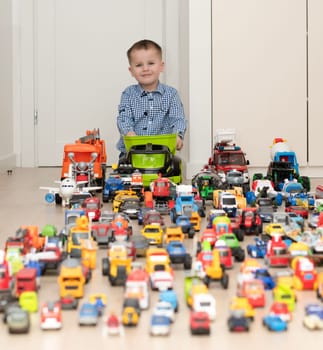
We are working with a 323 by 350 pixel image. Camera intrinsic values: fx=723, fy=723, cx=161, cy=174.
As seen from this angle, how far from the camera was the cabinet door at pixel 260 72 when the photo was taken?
3342 mm

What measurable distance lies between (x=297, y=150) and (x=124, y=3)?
1.32 m

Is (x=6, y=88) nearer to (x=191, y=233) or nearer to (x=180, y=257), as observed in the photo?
(x=191, y=233)

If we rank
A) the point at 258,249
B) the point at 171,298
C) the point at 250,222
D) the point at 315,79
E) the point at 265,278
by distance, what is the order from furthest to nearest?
1. the point at 315,79
2. the point at 250,222
3. the point at 258,249
4. the point at 265,278
5. the point at 171,298

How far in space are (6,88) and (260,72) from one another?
1.40m

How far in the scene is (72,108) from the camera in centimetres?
404

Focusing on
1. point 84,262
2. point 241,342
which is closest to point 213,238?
point 84,262

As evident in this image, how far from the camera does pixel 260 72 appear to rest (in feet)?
11.0

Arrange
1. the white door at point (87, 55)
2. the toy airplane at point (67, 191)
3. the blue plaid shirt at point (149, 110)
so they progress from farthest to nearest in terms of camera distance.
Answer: the white door at point (87, 55) → the blue plaid shirt at point (149, 110) → the toy airplane at point (67, 191)

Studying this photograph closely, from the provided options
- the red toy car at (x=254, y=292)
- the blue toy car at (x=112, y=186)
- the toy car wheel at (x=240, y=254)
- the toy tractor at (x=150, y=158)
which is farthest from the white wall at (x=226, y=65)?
the red toy car at (x=254, y=292)

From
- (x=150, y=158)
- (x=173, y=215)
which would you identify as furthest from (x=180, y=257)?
(x=150, y=158)

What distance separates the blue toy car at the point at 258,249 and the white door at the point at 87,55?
236 cm

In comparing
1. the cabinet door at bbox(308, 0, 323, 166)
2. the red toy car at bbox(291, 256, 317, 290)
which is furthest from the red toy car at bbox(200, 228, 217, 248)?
the cabinet door at bbox(308, 0, 323, 166)

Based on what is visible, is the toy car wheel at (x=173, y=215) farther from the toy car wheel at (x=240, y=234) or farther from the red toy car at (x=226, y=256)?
the red toy car at (x=226, y=256)

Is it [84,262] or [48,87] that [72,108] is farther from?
[84,262]
